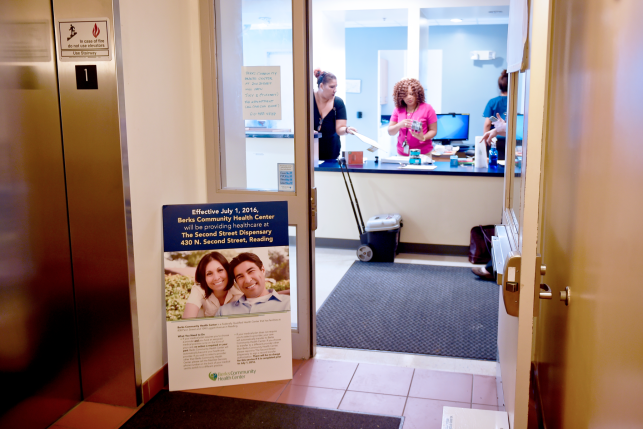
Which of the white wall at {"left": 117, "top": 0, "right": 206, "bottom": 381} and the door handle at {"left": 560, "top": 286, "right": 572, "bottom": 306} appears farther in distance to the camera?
the white wall at {"left": 117, "top": 0, "right": 206, "bottom": 381}

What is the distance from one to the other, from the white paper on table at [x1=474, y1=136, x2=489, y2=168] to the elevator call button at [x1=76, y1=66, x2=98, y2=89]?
355 cm

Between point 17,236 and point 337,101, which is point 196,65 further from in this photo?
point 337,101

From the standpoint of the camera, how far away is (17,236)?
218 cm

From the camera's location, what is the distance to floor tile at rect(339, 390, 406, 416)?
2451mm

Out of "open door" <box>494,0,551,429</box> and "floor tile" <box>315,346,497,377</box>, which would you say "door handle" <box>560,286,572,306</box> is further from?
"floor tile" <box>315,346,497,377</box>

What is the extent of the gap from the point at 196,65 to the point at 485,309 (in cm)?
243

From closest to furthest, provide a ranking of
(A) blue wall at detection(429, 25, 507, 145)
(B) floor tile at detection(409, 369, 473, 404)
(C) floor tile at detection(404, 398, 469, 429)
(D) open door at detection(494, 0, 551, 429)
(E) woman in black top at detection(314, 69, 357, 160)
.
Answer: (D) open door at detection(494, 0, 551, 429) < (C) floor tile at detection(404, 398, 469, 429) < (B) floor tile at detection(409, 369, 473, 404) < (E) woman in black top at detection(314, 69, 357, 160) < (A) blue wall at detection(429, 25, 507, 145)

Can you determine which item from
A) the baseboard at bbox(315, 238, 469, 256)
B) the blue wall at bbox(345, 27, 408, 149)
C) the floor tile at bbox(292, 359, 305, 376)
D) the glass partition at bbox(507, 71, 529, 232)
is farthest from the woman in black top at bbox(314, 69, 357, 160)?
the blue wall at bbox(345, 27, 408, 149)

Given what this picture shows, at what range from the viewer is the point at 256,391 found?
8.64ft

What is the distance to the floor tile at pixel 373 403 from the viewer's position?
2.45 m

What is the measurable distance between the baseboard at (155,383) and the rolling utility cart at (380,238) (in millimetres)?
2477

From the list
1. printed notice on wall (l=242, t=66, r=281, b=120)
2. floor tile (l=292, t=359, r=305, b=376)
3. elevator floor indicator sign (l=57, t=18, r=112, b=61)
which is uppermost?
elevator floor indicator sign (l=57, t=18, r=112, b=61)

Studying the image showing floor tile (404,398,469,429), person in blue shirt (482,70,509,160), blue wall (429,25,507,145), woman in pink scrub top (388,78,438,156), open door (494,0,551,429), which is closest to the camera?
open door (494,0,551,429)

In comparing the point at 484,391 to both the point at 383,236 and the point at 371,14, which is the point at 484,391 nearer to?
the point at 383,236
